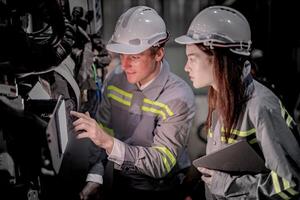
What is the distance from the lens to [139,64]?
2225 millimetres

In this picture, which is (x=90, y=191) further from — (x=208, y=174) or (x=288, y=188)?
(x=288, y=188)

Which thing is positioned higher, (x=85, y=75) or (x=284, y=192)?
→ (x=85, y=75)

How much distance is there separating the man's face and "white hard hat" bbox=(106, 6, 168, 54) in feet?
0.17

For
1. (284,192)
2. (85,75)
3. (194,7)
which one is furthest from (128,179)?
(194,7)

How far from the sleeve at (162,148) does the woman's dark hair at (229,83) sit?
1.43 feet

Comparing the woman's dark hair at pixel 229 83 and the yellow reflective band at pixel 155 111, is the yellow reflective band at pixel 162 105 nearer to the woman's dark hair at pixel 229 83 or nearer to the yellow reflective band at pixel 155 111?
the yellow reflective band at pixel 155 111

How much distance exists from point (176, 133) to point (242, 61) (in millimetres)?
600

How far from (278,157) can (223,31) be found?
632 mm

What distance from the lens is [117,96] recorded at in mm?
2414

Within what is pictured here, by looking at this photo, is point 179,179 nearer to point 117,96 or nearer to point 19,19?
point 117,96

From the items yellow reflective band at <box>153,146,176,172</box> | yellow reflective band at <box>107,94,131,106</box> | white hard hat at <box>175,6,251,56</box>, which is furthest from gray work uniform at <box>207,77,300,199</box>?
yellow reflective band at <box>107,94,131,106</box>

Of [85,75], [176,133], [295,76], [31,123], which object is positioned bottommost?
[295,76]

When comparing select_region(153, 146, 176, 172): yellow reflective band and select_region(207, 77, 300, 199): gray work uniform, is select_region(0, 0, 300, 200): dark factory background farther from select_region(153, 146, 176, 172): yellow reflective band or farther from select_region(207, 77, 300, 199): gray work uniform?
select_region(207, 77, 300, 199): gray work uniform

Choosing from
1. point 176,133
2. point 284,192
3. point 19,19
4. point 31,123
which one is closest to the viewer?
point 31,123
